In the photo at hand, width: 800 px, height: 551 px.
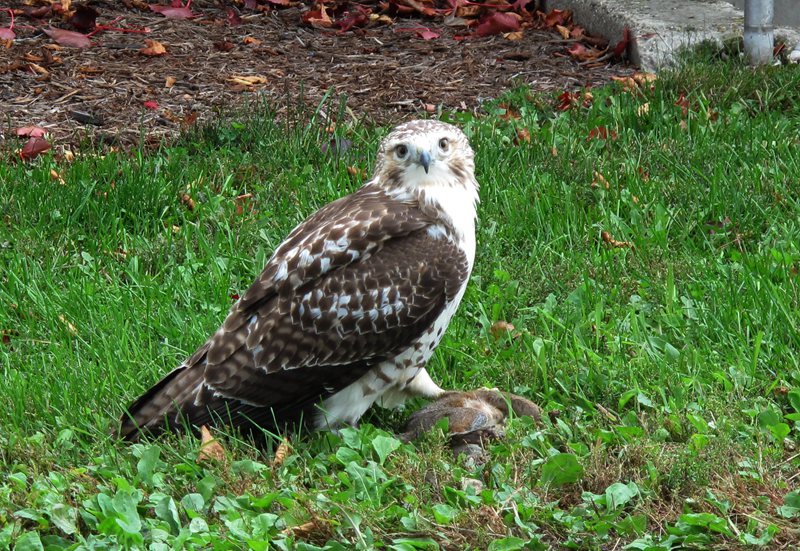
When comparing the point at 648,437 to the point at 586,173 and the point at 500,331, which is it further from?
the point at 586,173

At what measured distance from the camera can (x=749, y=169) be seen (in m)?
6.23

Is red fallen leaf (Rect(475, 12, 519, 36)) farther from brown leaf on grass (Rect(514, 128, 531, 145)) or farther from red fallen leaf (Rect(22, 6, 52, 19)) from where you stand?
red fallen leaf (Rect(22, 6, 52, 19))

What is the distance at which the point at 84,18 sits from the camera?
29.8ft

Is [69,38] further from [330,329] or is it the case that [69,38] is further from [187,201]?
[330,329]

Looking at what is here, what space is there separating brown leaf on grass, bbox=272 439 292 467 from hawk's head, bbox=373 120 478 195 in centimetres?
110

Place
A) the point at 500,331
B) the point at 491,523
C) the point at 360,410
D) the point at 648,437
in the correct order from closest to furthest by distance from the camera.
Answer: the point at 491,523, the point at 648,437, the point at 360,410, the point at 500,331

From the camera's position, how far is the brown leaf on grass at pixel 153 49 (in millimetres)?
8609

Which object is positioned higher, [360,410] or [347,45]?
[347,45]

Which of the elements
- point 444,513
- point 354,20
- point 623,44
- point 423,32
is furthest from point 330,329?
point 354,20

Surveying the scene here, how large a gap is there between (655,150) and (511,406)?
2.66 meters

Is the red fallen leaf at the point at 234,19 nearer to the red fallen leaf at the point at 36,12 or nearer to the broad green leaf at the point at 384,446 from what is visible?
the red fallen leaf at the point at 36,12

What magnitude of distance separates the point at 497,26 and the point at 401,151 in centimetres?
475

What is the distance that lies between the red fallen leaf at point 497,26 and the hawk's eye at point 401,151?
15.5ft

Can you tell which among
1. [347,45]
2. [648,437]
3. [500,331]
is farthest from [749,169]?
[347,45]
